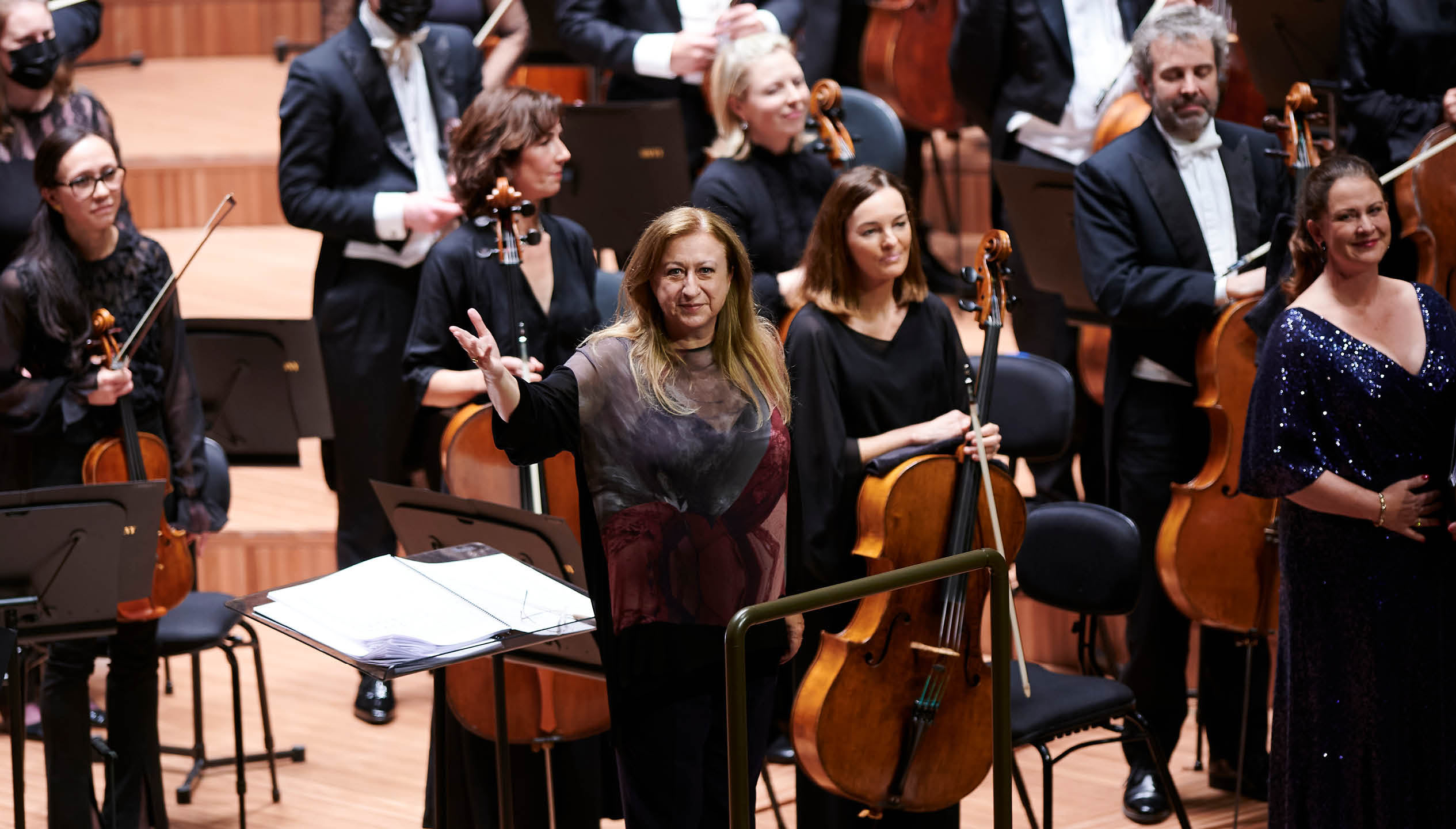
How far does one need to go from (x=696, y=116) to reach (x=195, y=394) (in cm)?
150

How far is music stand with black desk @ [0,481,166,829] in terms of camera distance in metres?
2.63

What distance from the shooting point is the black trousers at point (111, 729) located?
3.06 metres

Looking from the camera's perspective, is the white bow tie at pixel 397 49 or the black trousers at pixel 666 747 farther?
the white bow tie at pixel 397 49

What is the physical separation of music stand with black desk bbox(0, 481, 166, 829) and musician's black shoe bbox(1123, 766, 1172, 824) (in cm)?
183

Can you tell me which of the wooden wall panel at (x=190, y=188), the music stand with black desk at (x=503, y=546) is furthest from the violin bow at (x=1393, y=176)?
the wooden wall panel at (x=190, y=188)

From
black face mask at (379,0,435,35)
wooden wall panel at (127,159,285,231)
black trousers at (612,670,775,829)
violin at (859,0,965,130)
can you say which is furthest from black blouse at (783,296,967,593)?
wooden wall panel at (127,159,285,231)

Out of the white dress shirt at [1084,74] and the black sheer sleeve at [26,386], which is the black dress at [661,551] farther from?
the white dress shirt at [1084,74]

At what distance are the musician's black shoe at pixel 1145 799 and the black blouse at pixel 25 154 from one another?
2.39m

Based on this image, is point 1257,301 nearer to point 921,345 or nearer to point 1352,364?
point 1352,364

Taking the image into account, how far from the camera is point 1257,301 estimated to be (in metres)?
3.02

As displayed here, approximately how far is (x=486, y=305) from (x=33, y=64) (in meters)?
1.25

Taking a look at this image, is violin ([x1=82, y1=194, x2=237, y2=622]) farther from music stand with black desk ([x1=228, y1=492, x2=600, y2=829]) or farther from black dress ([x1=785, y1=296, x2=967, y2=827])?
black dress ([x1=785, y1=296, x2=967, y2=827])

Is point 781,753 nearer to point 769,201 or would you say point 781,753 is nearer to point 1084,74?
point 769,201

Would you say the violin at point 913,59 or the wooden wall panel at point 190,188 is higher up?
the violin at point 913,59
